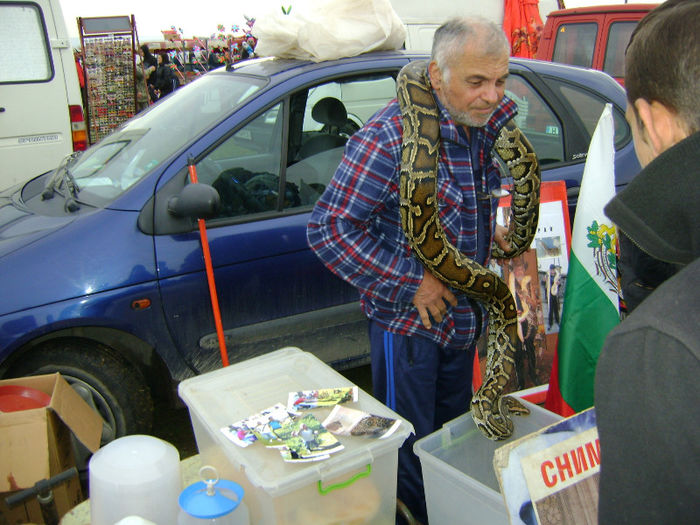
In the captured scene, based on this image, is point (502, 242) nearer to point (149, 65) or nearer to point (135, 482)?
point (135, 482)

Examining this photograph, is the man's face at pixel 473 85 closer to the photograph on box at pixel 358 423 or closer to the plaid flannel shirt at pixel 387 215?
the plaid flannel shirt at pixel 387 215

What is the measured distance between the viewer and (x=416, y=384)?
263 centimetres

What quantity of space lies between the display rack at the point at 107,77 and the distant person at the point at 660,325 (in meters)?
10.7

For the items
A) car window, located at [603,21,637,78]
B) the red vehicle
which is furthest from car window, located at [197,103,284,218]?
car window, located at [603,21,637,78]

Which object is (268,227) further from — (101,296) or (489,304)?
(489,304)

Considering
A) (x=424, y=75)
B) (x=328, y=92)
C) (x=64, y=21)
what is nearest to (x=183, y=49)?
(x=64, y=21)

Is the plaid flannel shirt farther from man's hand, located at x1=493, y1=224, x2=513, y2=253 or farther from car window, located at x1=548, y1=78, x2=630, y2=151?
car window, located at x1=548, y1=78, x2=630, y2=151

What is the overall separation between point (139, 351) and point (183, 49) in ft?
48.8

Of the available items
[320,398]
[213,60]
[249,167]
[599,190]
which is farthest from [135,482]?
[213,60]

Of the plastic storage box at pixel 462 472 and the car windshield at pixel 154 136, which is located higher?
the car windshield at pixel 154 136

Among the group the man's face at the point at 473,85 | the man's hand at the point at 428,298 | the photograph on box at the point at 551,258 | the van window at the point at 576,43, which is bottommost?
the photograph on box at the point at 551,258

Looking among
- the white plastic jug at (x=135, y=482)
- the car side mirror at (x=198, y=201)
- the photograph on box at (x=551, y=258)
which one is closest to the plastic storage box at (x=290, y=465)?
the white plastic jug at (x=135, y=482)

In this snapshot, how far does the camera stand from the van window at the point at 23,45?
686 cm

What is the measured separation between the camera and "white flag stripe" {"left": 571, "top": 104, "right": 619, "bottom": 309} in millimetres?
3242
